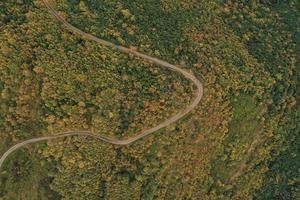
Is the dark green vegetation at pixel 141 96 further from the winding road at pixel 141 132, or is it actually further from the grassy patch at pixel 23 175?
the winding road at pixel 141 132

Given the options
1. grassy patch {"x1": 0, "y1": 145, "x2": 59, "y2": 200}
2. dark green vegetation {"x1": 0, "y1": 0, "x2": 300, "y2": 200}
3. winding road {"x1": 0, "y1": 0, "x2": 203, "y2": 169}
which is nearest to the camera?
dark green vegetation {"x1": 0, "y1": 0, "x2": 300, "y2": 200}

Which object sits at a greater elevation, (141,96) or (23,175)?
(141,96)

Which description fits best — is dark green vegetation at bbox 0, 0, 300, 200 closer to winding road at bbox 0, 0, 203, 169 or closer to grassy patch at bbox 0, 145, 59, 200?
grassy patch at bbox 0, 145, 59, 200

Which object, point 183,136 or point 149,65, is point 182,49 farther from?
point 183,136

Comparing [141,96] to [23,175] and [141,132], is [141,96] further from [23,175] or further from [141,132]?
[23,175]

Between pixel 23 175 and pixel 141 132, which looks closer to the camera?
pixel 23 175

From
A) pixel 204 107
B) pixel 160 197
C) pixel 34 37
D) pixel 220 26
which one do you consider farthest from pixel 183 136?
pixel 34 37

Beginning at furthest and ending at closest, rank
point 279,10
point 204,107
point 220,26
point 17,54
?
point 279,10
point 220,26
point 204,107
point 17,54

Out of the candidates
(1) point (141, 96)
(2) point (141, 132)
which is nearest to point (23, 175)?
(2) point (141, 132)

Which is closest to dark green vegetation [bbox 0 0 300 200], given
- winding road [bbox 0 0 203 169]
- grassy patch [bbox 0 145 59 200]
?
grassy patch [bbox 0 145 59 200]
